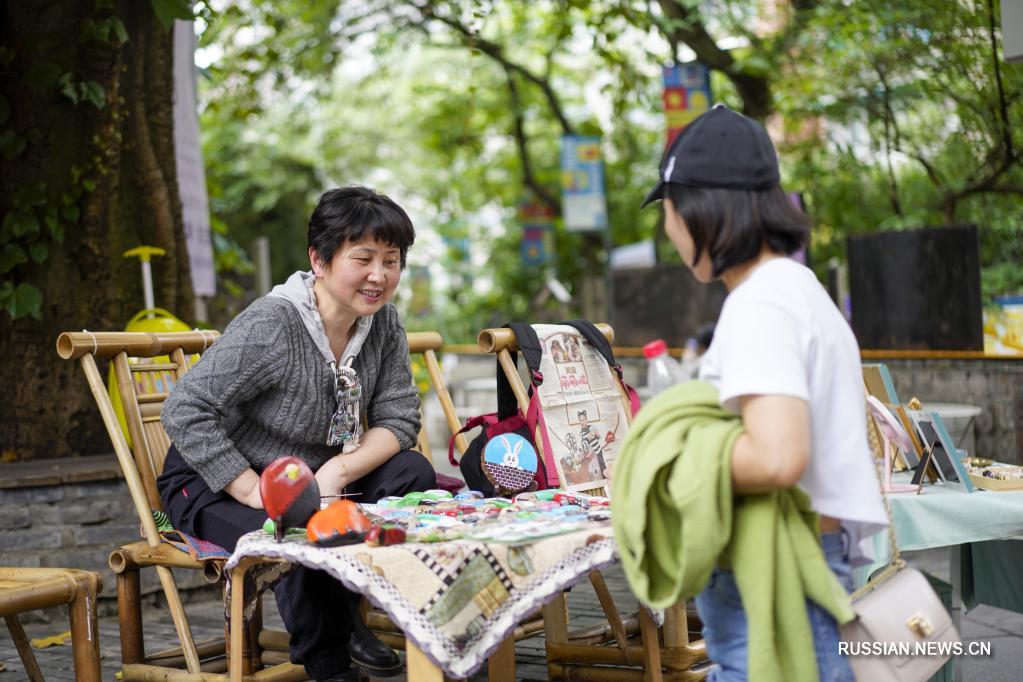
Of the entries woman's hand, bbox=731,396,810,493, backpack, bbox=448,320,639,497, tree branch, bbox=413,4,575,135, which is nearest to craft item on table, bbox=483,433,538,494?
backpack, bbox=448,320,639,497

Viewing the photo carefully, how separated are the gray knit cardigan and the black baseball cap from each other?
4.93ft

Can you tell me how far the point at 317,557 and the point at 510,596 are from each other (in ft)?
1.28

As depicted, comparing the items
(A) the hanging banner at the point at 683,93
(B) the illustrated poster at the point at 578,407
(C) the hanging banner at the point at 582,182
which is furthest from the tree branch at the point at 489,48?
(B) the illustrated poster at the point at 578,407

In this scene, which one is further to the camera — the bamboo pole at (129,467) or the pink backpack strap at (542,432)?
the pink backpack strap at (542,432)

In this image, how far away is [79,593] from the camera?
305 cm

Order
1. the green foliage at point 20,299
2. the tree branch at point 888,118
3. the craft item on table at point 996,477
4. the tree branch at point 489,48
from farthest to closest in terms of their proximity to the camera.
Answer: the tree branch at point 888,118 → the tree branch at point 489,48 → the green foliage at point 20,299 → the craft item on table at point 996,477

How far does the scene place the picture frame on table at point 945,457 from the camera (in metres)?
3.05

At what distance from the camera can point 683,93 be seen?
9703 mm

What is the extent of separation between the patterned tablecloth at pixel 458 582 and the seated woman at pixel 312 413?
73 centimetres

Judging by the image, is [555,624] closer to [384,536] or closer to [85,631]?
[85,631]

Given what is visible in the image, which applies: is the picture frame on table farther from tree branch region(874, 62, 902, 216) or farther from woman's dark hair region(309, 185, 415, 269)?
tree branch region(874, 62, 902, 216)

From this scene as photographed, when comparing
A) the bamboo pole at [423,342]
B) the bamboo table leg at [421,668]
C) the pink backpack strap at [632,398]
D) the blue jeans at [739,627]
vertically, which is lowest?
the bamboo table leg at [421,668]

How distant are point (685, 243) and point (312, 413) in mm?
1553

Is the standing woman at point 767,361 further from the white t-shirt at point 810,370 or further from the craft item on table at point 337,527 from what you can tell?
the craft item on table at point 337,527
